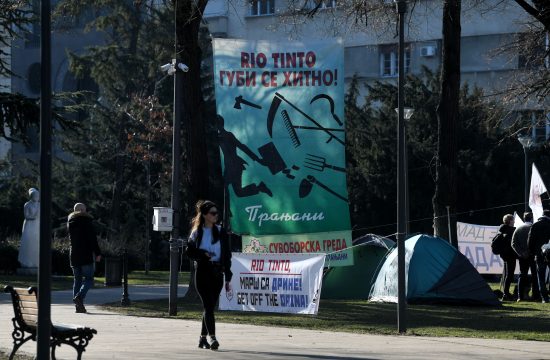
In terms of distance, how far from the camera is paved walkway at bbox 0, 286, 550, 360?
1298 centimetres

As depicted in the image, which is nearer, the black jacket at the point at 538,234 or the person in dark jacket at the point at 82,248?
the person in dark jacket at the point at 82,248

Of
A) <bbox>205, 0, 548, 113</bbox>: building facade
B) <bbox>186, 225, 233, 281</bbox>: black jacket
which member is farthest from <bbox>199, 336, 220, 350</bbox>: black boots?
<bbox>205, 0, 548, 113</bbox>: building facade

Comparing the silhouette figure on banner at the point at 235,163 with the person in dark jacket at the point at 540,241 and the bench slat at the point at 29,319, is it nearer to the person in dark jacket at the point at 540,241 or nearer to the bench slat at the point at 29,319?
the person in dark jacket at the point at 540,241

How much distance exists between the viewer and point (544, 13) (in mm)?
16109

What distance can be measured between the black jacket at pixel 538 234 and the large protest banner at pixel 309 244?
3.32 meters

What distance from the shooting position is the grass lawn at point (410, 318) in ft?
55.2

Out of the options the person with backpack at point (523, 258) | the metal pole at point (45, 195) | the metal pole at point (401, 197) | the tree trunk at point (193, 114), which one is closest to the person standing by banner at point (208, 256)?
the metal pole at point (401, 197)

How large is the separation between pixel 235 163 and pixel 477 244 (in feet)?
32.8

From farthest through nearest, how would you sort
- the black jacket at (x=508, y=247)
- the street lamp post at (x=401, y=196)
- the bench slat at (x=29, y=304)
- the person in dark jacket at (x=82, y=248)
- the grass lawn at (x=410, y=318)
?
the black jacket at (x=508, y=247), the person in dark jacket at (x=82, y=248), the grass lawn at (x=410, y=318), the street lamp post at (x=401, y=196), the bench slat at (x=29, y=304)

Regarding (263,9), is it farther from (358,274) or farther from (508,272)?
(508,272)

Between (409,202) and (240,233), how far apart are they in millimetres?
25810

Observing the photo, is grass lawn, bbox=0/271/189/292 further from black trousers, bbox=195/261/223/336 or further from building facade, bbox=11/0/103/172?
building facade, bbox=11/0/103/172

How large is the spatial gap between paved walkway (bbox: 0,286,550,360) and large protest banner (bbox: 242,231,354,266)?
5057mm

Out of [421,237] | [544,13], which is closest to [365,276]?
[421,237]
